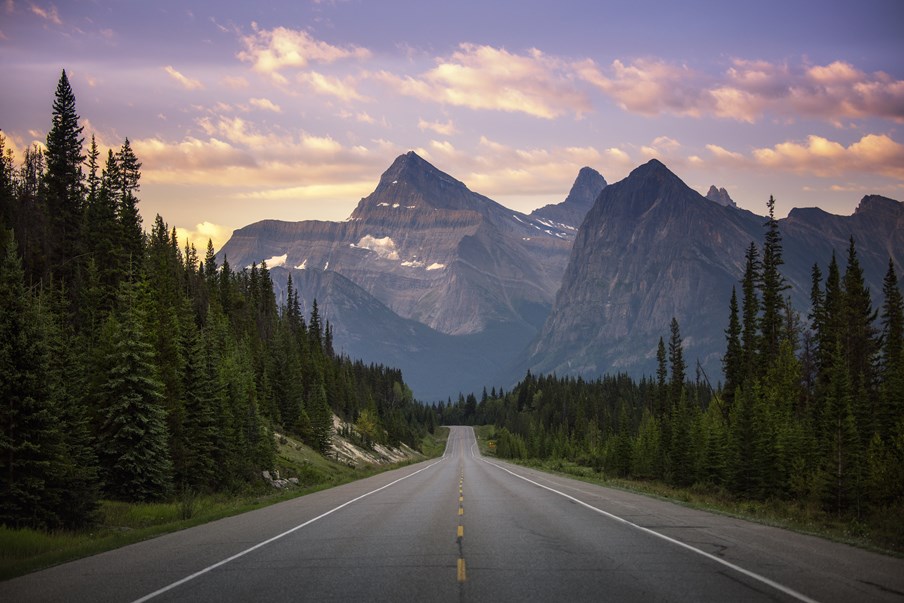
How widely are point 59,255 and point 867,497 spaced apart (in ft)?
214

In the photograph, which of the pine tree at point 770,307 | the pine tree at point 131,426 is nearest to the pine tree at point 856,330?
the pine tree at point 770,307

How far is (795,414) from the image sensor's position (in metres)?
55.2

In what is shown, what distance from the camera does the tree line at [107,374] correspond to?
2150cm

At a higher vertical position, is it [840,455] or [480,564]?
[840,455]

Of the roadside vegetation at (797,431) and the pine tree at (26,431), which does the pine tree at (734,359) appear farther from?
the pine tree at (26,431)

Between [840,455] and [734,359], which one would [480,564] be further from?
[734,359]

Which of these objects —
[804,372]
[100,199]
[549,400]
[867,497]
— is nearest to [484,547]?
[867,497]

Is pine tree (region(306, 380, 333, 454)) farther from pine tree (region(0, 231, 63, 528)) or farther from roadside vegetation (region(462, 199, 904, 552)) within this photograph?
pine tree (region(0, 231, 63, 528))

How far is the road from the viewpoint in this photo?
33.1ft

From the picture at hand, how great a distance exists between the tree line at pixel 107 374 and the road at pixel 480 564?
6.71m

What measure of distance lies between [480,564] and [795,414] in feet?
167

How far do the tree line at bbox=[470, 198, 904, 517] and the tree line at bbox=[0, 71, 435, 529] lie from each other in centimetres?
2961

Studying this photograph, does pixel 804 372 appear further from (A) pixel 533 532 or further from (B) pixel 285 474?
(A) pixel 533 532

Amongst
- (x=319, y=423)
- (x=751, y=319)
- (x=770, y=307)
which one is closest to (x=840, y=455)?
(x=770, y=307)
